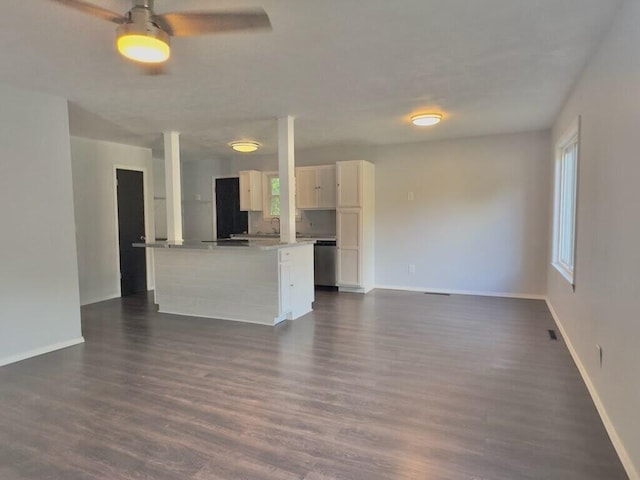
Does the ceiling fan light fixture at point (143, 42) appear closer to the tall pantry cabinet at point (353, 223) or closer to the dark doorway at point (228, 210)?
the tall pantry cabinet at point (353, 223)

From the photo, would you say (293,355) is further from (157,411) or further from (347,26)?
(347,26)

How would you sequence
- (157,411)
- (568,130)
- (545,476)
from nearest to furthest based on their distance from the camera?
1. (545,476)
2. (157,411)
3. (568,130)

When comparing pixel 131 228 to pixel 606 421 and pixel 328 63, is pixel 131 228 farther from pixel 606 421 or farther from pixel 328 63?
pixel 606 421

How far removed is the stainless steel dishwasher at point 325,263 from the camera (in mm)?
6402

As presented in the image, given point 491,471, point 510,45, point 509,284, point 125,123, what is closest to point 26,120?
point 125,123

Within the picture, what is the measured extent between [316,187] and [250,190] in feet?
3.99

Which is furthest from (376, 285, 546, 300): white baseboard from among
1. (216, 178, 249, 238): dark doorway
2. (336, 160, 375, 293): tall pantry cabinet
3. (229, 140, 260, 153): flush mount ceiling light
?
(229, 140, 260, 153): flush mount ceiling light

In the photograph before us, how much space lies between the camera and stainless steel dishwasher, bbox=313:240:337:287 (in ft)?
21.0

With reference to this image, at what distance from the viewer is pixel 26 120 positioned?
10.9 ft

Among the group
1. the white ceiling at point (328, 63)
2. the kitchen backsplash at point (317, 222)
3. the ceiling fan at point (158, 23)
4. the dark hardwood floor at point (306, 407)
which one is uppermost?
the white ceiling at point (328, 63)

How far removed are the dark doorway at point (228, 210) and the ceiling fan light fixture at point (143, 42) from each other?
5205mm

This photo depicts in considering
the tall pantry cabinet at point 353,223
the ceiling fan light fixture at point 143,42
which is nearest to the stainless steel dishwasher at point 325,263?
the tall pantry cabinet at point 353,223

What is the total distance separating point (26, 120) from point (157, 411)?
2.67m

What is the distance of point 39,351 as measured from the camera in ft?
11.3
